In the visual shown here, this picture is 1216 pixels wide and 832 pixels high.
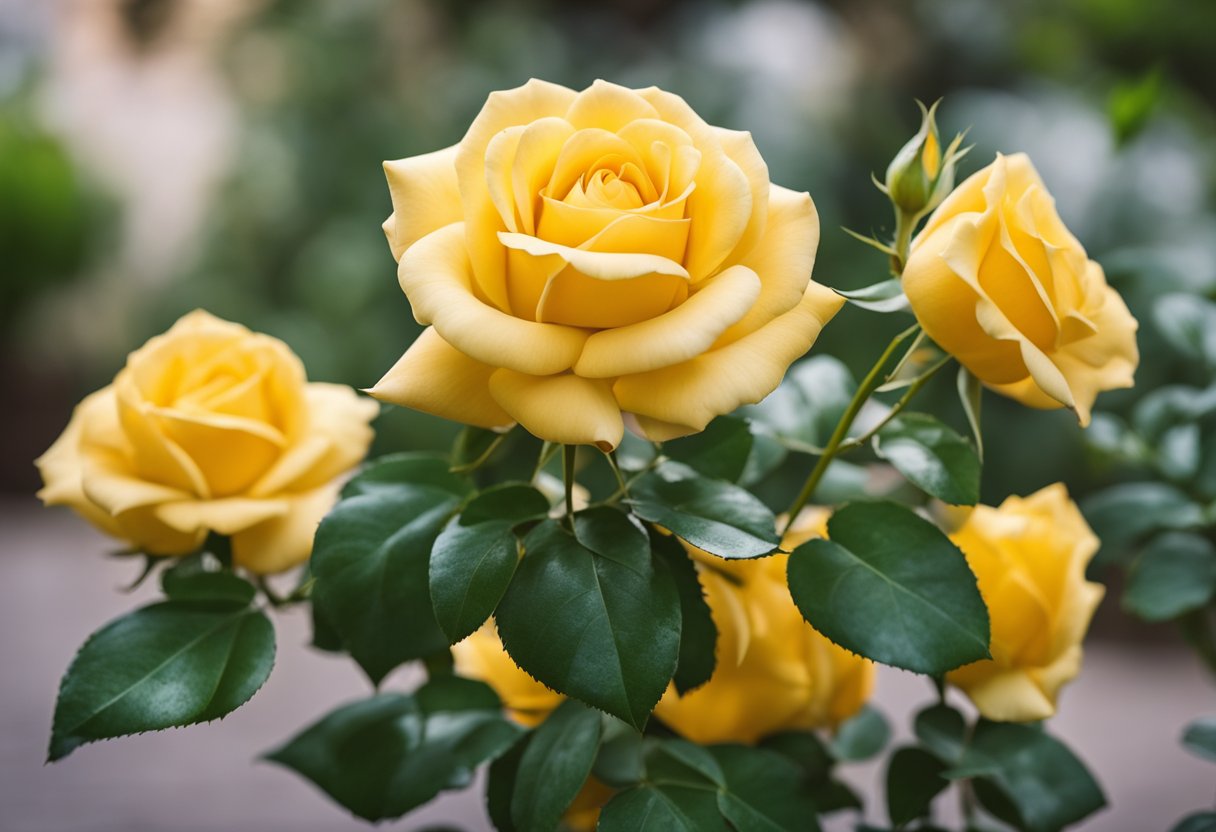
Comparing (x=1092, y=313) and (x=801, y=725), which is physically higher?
(x=1092, y=313)

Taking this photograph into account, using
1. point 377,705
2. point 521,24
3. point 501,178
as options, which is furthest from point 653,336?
point 521,24

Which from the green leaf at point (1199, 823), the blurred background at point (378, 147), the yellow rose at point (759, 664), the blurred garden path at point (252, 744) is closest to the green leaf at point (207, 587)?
the yellow rose at point (759, 664)

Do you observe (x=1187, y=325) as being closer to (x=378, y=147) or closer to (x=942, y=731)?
(x=942, y=731)

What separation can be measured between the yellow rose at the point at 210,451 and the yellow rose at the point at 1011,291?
0.14m

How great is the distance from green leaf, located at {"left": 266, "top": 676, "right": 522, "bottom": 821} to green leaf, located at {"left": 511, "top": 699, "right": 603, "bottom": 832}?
2 centimetres

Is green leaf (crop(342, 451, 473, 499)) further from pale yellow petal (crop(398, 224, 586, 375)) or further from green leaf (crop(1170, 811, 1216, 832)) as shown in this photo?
green leaf (crop(1170, 811, 1216, 832))

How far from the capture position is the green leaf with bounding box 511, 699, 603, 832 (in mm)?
222

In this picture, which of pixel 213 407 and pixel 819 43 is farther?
pixel 819 43

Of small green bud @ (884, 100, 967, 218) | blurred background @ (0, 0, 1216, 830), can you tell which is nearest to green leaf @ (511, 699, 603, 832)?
small green bud @ (884, 100, 967, 218)

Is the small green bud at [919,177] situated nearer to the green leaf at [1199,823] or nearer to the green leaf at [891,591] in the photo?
the green leaf at [891,591]

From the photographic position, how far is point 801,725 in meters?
0.28

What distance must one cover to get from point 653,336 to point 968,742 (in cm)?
15

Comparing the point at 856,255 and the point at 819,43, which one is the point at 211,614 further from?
the point at 819,43

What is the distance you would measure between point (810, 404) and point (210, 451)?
0.50 feet
